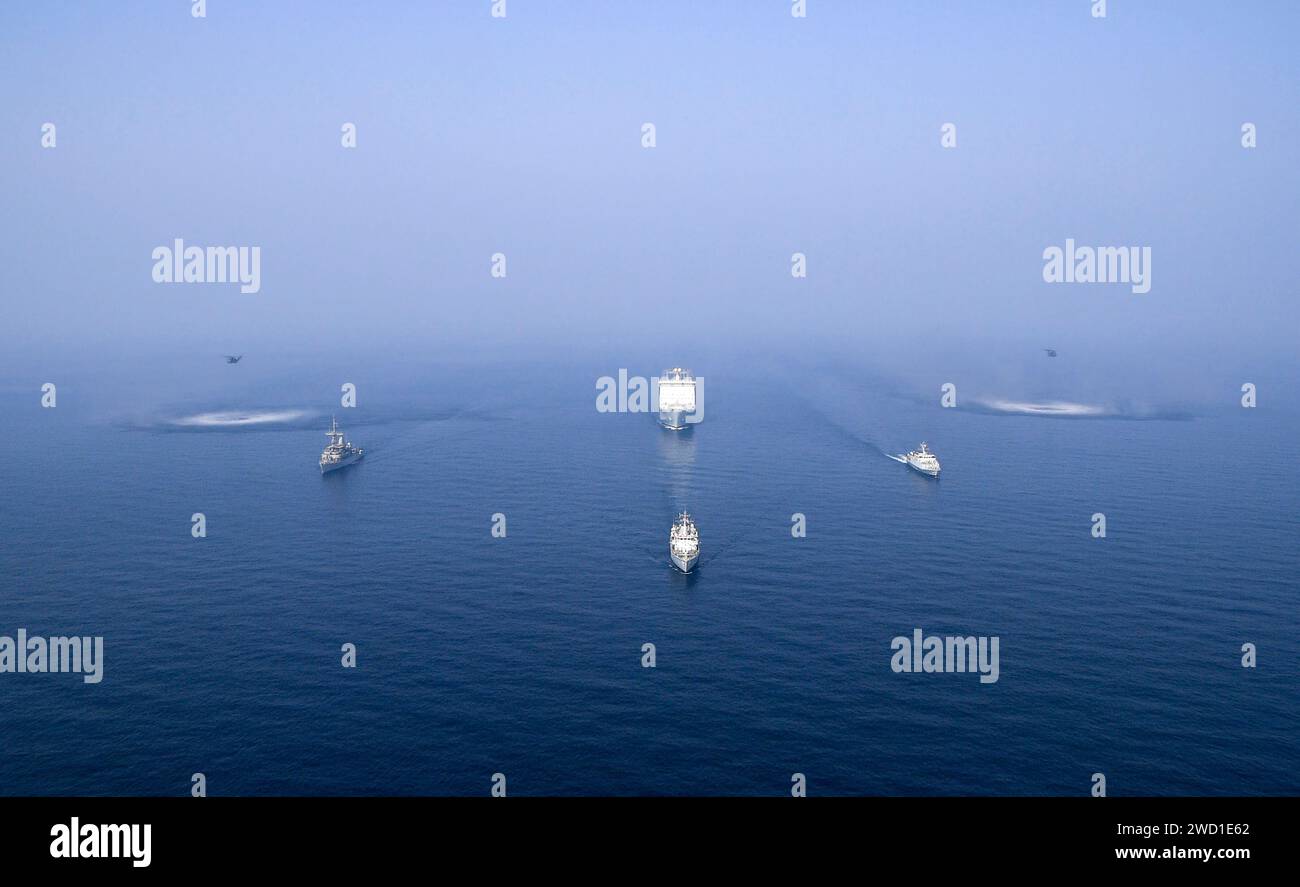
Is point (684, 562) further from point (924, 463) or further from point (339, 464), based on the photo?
point (339, 464)

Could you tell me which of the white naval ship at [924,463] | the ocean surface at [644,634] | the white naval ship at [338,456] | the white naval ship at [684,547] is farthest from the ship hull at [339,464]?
the white naval ship at [924,463]

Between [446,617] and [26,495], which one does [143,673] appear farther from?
[26,495]

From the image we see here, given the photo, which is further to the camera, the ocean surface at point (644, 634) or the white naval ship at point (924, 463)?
the white naval ship at point (924, 463)

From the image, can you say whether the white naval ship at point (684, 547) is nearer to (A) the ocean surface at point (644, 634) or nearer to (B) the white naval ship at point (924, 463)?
(A) the ocean surface at point (644, 634)

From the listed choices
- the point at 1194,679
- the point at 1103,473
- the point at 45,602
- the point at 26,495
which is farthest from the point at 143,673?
the point at 1103,473
